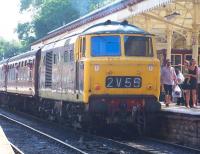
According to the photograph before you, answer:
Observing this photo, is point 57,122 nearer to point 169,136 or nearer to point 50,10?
point 169,136

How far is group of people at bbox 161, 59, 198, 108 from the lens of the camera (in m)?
16.8

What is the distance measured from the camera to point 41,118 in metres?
24.0

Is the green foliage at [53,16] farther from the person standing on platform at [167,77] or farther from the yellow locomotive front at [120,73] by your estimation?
the yellow locomotive front at [120,73]

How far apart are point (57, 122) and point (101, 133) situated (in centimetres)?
434

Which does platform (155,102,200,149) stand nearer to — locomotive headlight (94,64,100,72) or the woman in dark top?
the woman in dark top

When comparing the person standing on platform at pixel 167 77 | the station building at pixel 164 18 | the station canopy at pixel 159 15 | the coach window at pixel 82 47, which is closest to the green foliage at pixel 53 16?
the station building at pixel 164 18

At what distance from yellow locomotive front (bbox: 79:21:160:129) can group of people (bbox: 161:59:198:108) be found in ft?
5.88

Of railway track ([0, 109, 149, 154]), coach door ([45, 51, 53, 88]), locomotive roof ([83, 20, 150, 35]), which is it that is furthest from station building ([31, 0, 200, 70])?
railway track ([0, 109, 149, 154])

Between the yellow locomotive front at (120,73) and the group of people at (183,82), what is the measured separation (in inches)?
70.6

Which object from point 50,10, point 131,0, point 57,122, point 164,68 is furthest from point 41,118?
point 50,10

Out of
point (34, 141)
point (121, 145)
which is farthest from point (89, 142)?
point (34, 141)

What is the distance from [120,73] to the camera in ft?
49.4

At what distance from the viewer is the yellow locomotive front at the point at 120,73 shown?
14.8 m

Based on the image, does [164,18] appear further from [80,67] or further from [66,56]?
[80,67]
